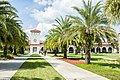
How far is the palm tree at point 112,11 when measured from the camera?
49.0 ft

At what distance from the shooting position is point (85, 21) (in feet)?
75.4

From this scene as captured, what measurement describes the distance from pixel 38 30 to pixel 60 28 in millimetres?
59108

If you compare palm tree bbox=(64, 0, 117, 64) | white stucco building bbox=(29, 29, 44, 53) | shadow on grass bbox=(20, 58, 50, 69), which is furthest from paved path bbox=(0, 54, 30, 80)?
white stucco building bbox=(29, 29, 44, 53)

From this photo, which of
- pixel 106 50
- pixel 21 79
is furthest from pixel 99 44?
pixel 106 50

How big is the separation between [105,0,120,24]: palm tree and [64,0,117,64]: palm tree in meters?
6.11

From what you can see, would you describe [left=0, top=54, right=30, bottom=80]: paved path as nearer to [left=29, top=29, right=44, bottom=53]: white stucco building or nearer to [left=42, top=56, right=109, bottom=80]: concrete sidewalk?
[left=42, top=56, right=109, bottom=80]: concrete sidewalk

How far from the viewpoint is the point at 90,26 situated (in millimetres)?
22781

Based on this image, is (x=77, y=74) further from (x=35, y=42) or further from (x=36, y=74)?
(x=35, y=42)

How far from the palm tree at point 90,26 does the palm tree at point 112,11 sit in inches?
241

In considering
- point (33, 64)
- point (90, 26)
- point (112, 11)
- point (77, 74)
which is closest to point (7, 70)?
point (77, 74)

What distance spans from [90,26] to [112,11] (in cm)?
749

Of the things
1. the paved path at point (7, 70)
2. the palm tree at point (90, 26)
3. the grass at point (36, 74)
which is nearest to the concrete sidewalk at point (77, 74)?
the grass at point (36, 74)

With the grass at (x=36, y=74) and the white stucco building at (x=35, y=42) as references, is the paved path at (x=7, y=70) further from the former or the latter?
the white stucco building at (x=35, y=42)

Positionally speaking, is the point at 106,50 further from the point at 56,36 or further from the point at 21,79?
the point at 21,79
